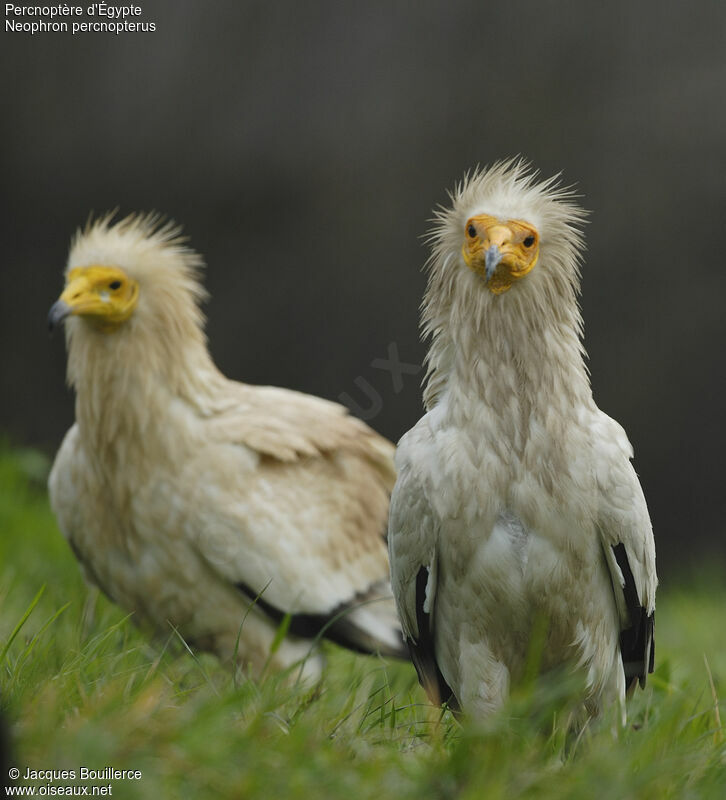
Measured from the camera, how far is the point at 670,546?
9430 millimetres

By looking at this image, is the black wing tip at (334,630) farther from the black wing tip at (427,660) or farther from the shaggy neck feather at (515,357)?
the shaggy neck feather at (515,357)

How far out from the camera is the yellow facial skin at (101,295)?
14.1ft

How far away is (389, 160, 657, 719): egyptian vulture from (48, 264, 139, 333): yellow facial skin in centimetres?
160

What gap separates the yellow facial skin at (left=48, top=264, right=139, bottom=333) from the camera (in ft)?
14.1

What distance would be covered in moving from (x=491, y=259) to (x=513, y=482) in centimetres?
61

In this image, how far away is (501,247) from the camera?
3.02m

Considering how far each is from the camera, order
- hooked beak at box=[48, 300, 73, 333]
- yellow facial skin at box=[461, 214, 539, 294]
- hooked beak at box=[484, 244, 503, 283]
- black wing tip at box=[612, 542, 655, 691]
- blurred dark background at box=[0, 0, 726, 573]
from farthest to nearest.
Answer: blurred dark background at box=[0, 0, 726, 573], hooked beak at box=[48, 300, 73, 333], black wing tip at box=[612, 542, 655, 691], yellow facial skin at box=[461, 214, 539, 294], hooked beak at box=[484, 244, 503, 283]

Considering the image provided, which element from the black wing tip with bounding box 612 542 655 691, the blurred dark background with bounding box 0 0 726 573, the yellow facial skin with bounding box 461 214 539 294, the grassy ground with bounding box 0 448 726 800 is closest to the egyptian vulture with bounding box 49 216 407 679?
the grassy ground with bounding box 0 448 726 800

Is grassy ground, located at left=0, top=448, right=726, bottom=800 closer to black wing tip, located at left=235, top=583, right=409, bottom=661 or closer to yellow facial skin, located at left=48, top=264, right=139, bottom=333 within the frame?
black wing tip, located at left=235, top=583, right=409, bottom=661

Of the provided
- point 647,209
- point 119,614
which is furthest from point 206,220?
point 119,614

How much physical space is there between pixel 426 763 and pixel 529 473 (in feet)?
2.79

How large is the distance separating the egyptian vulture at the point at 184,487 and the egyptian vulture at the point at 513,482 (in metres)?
1.17

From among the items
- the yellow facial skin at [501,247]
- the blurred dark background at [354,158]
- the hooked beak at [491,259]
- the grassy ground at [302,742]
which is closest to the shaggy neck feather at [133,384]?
the grassy ground at [302,742]

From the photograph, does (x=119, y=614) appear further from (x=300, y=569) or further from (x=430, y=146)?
(x=430, y=146)
